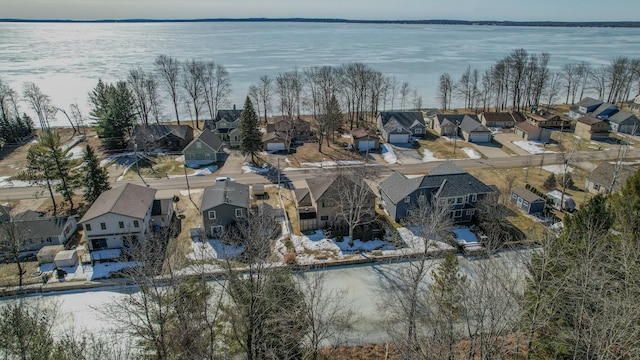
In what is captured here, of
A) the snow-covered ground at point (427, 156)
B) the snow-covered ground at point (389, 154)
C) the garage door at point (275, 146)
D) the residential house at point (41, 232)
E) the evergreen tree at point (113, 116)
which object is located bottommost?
the snow-covered ground at point (427, 156)

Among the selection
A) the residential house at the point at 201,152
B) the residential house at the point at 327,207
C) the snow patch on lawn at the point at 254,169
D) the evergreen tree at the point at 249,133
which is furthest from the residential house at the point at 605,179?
the residential house at the point at 201,152

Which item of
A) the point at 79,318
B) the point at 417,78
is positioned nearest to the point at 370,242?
the point at 79,318

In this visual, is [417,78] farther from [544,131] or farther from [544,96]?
[544,131]

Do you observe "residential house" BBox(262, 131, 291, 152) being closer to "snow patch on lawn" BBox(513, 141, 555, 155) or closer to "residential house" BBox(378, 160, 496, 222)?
"residential house" BBox(378, 160, 496, 222)

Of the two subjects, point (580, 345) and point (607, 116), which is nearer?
point (580, 345)

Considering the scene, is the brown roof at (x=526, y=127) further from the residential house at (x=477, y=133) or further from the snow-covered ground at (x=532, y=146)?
the residential house at (x=477, y=133)

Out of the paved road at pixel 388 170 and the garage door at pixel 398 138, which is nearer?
the paved road at pixel 388 170
